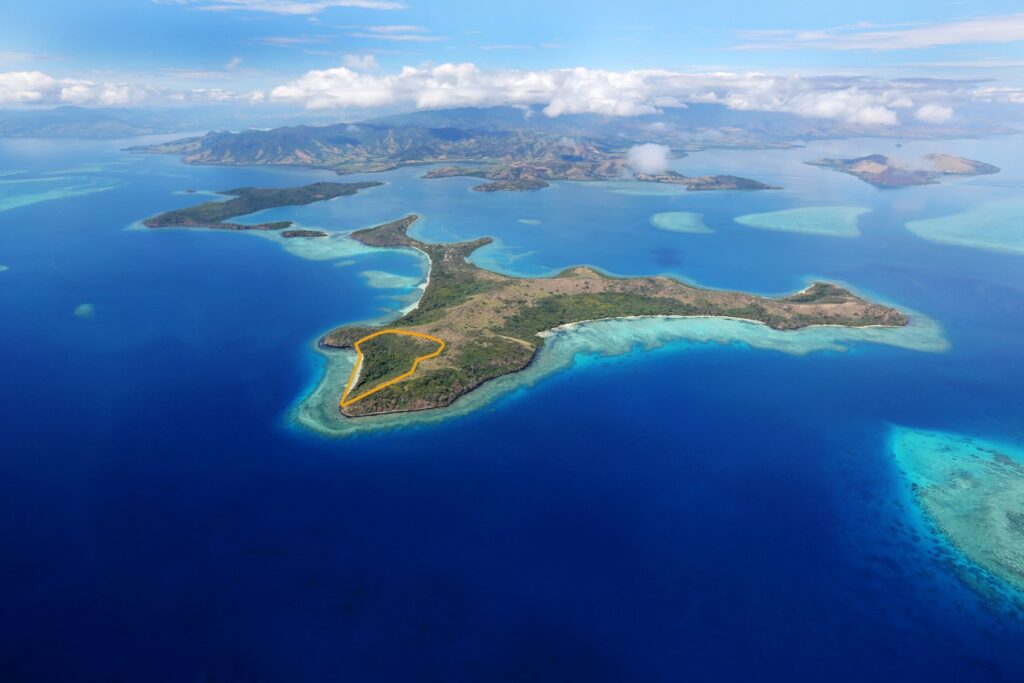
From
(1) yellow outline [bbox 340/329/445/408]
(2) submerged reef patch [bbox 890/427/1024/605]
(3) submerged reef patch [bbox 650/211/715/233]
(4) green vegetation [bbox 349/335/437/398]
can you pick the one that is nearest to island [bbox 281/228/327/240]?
(1) yellow outline [bbox 340/329/445/408]

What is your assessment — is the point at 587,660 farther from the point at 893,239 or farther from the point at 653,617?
the point at 893,239

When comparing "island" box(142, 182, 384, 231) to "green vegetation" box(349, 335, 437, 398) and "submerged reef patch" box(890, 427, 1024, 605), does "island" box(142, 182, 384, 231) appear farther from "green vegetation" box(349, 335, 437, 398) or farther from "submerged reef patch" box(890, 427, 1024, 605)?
"submerged reef patch" box(890, 427, 1024, 605)

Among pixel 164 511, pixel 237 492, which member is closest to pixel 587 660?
pixel 237 492

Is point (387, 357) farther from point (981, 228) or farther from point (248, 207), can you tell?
point (981, 228)

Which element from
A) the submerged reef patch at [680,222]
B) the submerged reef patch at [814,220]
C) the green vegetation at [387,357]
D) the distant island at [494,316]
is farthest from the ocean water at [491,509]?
the submerged reef patch at [680,222]

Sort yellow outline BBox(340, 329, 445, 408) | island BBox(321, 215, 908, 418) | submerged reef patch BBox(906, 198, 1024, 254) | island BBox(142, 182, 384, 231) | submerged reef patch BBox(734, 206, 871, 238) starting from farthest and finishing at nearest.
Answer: submerged reef patch BBox(734, 206, 871, 238) < island BBox(142, 182, 384, 231) < submerged reef patch BBox(906, 198, 1024, 254) < island BBox(321, 215, 908, 418) < yellow outline BBox(340, 329, 445, 408)

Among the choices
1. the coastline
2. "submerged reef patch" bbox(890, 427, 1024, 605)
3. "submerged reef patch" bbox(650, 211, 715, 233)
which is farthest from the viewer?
"submerged reef patch" bbox(650, 211, 715, 233)
